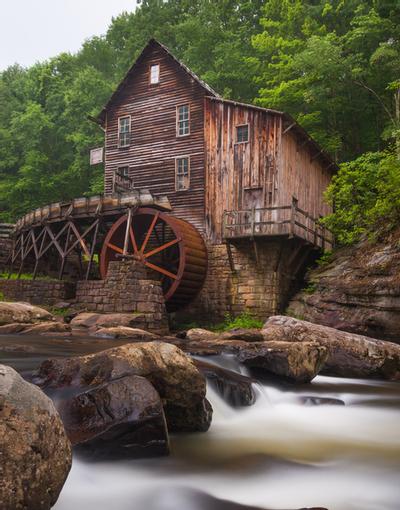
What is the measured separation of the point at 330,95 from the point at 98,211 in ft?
36.0

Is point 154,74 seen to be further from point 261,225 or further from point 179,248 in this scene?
point 261,225

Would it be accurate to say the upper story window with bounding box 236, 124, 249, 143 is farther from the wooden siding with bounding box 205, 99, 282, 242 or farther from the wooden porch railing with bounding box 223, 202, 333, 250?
the wooden porch railing with bounding box 223, 202, 333, 250

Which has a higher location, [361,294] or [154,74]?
[154,74]

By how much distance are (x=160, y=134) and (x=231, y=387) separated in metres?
14.0

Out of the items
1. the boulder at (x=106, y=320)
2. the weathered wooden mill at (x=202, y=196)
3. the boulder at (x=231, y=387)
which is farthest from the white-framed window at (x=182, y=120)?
the boulder at (x=231, y=387)

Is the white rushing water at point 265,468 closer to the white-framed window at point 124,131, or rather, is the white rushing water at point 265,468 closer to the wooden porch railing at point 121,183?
the wooden porch railing at point 121,183

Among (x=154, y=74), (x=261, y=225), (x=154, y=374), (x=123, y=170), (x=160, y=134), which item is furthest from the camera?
(x=123, y=170)

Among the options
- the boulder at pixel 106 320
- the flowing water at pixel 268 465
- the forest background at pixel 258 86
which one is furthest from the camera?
the forest background at pixel 258 86

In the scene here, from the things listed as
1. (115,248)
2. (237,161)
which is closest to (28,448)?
(115,248)

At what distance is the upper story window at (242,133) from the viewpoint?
1617 centimetres

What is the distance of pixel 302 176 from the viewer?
17375 millimetres

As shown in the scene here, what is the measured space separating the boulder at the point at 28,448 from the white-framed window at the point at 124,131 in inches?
680

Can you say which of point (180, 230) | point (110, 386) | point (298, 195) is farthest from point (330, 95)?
point (110, 386)

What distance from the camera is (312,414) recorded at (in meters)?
5.87
